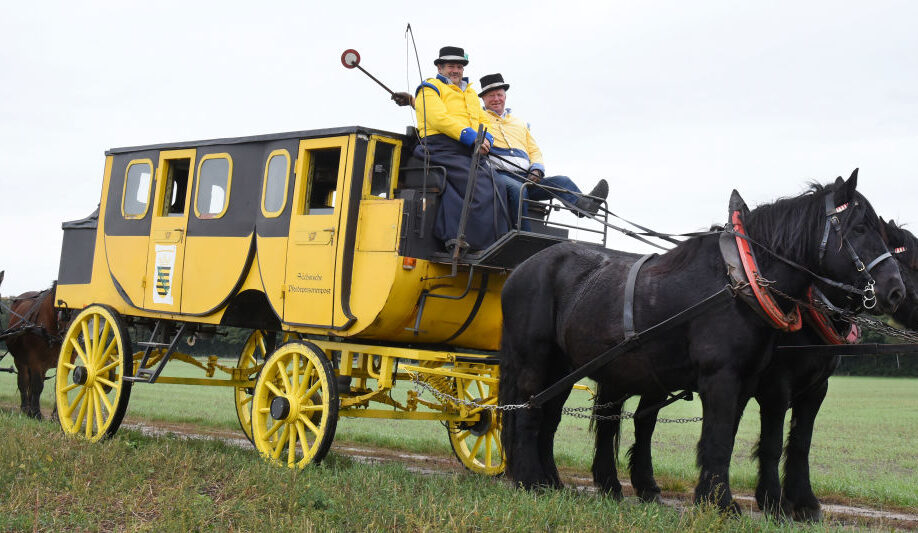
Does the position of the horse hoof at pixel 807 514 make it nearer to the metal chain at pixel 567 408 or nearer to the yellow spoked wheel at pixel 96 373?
the metal chain at pixel 567 408

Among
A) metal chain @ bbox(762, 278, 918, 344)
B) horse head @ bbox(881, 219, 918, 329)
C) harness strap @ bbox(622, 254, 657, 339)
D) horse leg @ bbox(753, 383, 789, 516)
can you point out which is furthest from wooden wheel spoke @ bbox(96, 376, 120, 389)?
horse head @ bbox(881, 219, 918, 329)

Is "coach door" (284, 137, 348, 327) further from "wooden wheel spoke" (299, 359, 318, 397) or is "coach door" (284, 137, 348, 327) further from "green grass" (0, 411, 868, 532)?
"green grass" (0, 411, 868, 532)

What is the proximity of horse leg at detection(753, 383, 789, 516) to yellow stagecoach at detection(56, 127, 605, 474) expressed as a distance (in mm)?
2100

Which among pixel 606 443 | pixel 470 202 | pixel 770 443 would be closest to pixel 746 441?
pixel 606 443

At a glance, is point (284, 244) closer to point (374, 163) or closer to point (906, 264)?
point (374, 163)

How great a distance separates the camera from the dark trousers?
25.5 feet

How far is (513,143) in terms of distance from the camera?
8.66 meters

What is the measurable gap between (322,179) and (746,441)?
9.97 meters

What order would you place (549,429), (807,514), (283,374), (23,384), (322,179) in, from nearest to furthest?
(807,514) → (549,429) → (283,374) → (322,179) → (23,384)

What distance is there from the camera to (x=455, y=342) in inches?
330

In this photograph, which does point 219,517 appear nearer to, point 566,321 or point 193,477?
point 193,477

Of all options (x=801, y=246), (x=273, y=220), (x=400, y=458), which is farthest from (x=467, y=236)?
(x=400, y=458)

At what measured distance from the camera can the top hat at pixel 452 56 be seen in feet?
27.2

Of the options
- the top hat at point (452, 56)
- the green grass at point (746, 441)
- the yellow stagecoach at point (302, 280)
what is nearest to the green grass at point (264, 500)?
the yellow stagecoach at point (302, 280)
